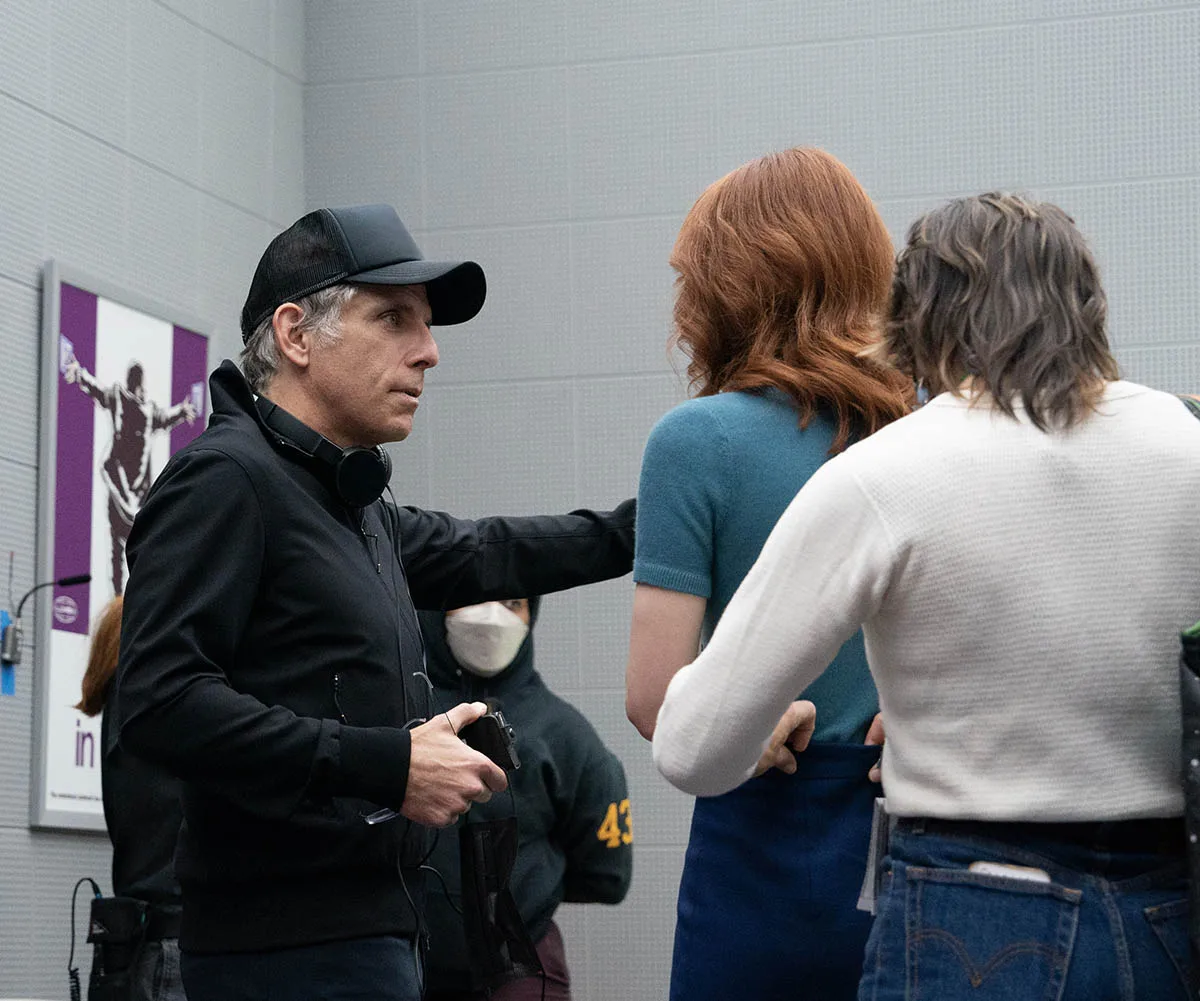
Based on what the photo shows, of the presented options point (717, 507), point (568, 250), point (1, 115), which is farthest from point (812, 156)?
point (568, 250)

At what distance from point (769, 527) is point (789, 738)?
20 centimetres

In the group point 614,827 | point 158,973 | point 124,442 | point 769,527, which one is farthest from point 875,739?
point 124,442

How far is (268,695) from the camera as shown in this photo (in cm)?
183

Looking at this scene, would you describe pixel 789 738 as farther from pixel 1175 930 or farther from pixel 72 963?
pixel 72 963

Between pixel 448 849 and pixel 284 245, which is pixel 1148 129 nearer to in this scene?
pixel 448 849

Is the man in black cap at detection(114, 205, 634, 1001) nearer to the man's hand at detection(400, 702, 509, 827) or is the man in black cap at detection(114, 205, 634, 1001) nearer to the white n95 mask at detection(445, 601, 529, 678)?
the man's hand at detection(400, 702, 509, 827)

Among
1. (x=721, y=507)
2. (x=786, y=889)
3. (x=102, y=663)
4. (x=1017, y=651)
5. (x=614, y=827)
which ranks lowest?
(x=614, y=827)

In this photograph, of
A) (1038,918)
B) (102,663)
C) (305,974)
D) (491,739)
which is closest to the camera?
(1038,918)

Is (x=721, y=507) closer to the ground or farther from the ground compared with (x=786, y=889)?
farther from the ground

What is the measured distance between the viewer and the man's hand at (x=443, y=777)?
5.83 feet

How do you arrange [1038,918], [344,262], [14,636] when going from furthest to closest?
[14,636]
[344,262]
[1038,918]

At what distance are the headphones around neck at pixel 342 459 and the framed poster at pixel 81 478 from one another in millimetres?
2247

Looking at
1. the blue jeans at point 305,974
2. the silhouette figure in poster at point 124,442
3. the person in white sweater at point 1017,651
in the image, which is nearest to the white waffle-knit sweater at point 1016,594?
the person in white sweater at point 1017,651

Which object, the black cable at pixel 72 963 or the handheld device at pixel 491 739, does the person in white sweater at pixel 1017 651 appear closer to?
the handheld device at pixel 491 739
